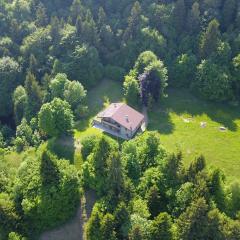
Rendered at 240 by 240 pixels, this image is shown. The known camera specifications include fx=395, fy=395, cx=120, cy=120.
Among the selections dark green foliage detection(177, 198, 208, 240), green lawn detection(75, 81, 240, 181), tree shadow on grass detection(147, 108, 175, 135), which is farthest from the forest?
green lawn detection(75, 81, 240, 181)

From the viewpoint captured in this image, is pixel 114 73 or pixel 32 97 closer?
pixel 32 97

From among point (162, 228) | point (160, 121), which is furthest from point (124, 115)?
point (162, 228)

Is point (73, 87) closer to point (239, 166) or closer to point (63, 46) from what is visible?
point (63, 46)

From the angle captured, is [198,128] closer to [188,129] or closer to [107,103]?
[188,129]

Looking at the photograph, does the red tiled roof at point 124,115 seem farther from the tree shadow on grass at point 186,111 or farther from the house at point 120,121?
the tree shadow on grass at point 186,111

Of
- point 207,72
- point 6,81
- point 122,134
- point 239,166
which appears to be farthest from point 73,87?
point 239,166

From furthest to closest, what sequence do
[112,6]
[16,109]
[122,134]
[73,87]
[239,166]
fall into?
[112,6], [16,109], [73,87], [122,134], [239,166]

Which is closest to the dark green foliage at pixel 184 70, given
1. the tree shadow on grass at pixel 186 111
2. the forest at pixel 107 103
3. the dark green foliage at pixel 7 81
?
the forest at pixel 107 103

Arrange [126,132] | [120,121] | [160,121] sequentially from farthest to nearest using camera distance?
1. [160,121]
2. [126,132]
3. [120,121]
